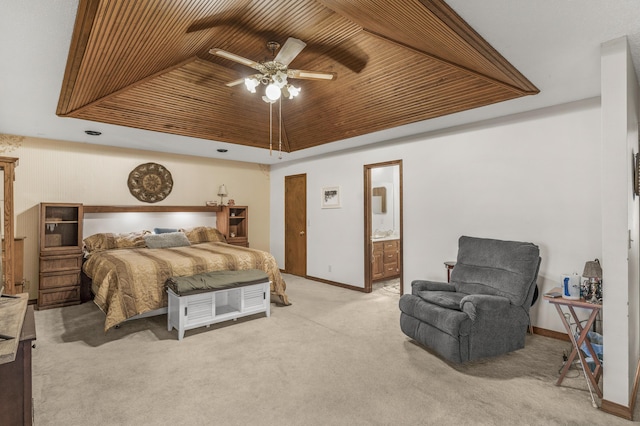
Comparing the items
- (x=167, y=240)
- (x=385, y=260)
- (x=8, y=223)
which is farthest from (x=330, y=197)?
(x=8, y=223)

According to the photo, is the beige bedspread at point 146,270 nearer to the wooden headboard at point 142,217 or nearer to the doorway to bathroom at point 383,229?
the wooden headboard at point 142,217

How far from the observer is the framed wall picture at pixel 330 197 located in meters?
5.94

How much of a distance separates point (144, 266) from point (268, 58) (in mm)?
2662

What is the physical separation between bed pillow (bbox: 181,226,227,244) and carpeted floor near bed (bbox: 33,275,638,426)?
85.0 inches

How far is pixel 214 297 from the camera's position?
3.72m

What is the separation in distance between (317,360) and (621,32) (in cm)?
321

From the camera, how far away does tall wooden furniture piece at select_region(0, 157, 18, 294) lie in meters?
3.70

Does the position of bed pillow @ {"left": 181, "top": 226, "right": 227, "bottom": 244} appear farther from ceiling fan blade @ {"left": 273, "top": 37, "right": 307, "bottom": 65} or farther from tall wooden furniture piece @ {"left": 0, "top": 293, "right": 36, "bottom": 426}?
tall wooden furniture piece @ {"left": 0, "top": 293, "right": 36, "bottom": 426}

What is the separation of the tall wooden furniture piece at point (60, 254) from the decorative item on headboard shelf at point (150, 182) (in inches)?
36.3

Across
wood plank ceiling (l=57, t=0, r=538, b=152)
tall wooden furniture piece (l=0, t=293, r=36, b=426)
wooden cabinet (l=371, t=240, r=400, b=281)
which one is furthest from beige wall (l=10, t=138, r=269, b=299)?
tall wooden furniture piece (l=0, t=293, r=36, b=426)

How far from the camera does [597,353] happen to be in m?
2.58

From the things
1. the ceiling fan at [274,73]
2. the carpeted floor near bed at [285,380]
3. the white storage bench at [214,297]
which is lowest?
the carpeted floor near bed at [285,380]

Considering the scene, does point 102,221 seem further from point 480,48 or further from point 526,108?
point 526,108

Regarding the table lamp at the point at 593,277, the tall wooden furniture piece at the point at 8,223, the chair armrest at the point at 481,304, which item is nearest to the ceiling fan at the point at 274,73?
the chair armrest at the point at 481,304
